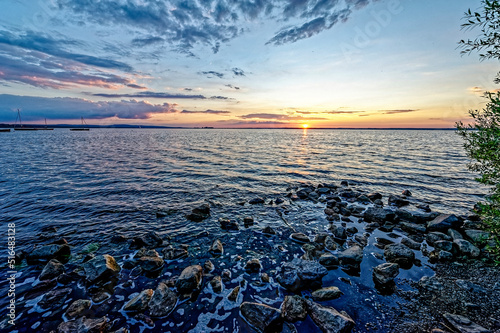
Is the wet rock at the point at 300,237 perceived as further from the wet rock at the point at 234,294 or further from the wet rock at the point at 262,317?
the wet rock at the point at 262,317

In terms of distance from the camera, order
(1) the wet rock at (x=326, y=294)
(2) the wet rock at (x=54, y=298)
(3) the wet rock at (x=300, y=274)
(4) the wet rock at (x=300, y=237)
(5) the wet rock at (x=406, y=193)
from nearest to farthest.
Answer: (2) the wet rock at (x=54, y=298)
(1) the wet rock at (x=326, y=294)
(3) the wet rock at (x=300, y=274)
(4) the wet rock at (x=300, y=237)
(5) the wet rock at (x=406, y=193)

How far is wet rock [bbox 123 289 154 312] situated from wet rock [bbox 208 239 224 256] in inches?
147

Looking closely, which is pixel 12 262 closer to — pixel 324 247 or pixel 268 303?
pixel 268 303

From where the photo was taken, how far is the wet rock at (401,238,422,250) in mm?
11289

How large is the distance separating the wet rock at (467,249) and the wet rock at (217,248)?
12994mm

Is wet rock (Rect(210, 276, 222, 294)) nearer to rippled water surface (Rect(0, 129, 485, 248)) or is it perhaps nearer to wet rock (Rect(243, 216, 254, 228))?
rippled water surface (Rect(0, 129, 485, 248))

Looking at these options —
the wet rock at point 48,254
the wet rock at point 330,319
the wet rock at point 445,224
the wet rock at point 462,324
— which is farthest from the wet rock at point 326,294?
the wet rock at point 48,254

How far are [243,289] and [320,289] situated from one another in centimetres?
320

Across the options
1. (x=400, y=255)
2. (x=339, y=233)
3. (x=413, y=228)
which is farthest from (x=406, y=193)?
(x=400, y=255)

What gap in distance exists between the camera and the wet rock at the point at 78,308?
6.86 meters

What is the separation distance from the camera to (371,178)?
2822cm

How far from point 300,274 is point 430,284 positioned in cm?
548

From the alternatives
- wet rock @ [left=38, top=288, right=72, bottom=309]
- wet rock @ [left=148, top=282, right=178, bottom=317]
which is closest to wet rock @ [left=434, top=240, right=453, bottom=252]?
wet rock @ [left=148, top=282, right=178, bottom=317]

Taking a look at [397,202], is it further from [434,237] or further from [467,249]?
[467,249]
